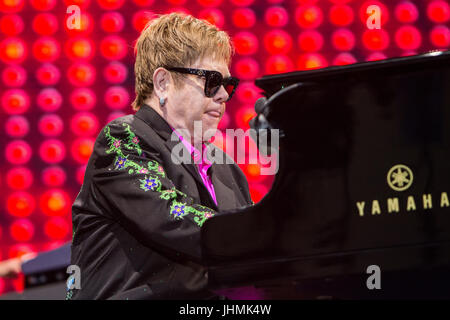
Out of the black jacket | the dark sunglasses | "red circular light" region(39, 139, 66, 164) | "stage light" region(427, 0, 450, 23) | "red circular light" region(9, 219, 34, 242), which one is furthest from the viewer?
"stage light" region(427, 0, 450, 23)

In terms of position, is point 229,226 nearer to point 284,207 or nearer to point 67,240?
point 284,207

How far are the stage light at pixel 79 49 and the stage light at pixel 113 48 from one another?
0.07m

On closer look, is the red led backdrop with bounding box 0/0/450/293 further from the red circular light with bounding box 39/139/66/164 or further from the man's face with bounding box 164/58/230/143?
the man's face with bounding box 164/58/230/143

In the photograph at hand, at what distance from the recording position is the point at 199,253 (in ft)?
5.63

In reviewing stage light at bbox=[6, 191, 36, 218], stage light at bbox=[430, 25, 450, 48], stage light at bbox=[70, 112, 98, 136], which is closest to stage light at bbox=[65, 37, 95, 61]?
stage light at bbox=[70, 112, 98, 136]

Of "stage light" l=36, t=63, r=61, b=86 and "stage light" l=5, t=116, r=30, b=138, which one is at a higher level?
"stage light" l=36, t=63, r=61, b=86

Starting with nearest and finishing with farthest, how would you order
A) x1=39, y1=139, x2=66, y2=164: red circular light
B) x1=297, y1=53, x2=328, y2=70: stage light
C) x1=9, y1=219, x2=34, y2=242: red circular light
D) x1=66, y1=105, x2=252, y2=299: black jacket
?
x1=66, y1=105, x2=252, y2=299: black jacket < x1=9, y1=219, x2=34, y2=242: red circular light < x1=39, y1=139, x2=66, y2=164: red circular light < x1=297, y1=53, x2=328, y2=70: stage light

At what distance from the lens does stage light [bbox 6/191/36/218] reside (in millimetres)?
3781

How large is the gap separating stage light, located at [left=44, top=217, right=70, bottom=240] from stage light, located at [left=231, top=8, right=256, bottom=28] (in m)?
1.59

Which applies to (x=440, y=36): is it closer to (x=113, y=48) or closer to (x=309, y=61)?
(x=309, y=61)

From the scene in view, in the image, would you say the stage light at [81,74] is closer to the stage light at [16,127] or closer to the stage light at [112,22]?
the stage light at [112,22]

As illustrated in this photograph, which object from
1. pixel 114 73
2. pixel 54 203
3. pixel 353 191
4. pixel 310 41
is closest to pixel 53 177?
pixel 54 203

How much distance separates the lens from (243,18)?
4.00 m

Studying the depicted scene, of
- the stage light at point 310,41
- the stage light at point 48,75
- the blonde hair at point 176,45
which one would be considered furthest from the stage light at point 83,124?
the blonde hair at point 176,45
